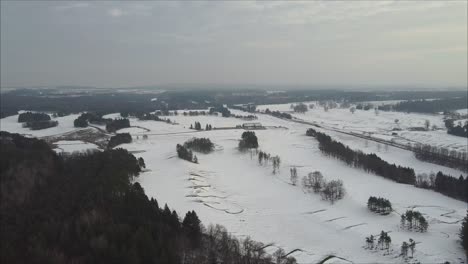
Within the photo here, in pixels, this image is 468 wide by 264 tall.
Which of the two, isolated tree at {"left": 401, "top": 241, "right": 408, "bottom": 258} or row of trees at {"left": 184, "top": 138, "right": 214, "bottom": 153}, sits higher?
row of trees at {"left": 184, "top": 138, "right": 214, "bottom": 153}

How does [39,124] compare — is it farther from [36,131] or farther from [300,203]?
[300,203]

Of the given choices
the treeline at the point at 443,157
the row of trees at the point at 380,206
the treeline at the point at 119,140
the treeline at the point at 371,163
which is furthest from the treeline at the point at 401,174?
the treeline at the point at 119,140

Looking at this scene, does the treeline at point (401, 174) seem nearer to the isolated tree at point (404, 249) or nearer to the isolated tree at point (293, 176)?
the isolated tree at point (293, 176)

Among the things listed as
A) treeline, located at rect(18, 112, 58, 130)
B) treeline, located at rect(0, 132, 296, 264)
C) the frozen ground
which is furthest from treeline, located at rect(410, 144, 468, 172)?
treeline, located at rect(18, 112, 58, 130)

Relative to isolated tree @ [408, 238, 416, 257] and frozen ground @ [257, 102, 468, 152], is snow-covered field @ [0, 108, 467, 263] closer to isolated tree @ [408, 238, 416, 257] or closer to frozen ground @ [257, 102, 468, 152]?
isolated tree @ [408, 238, 416, 257]

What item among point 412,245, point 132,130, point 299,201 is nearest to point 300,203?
point 299,201

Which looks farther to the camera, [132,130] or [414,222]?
[132,130]
